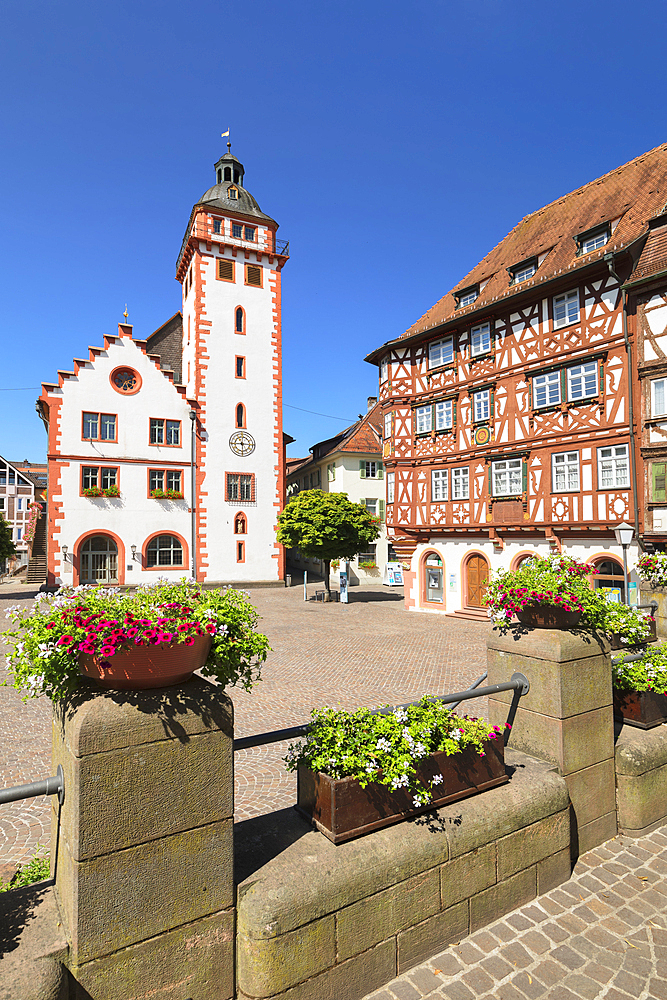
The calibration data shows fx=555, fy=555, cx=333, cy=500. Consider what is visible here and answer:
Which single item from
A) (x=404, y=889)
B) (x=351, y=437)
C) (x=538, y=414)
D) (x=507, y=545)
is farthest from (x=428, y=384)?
(x=404, y=889)

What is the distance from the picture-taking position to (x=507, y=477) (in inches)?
823

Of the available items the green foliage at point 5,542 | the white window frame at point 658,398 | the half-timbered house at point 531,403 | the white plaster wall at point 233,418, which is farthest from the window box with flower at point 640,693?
the white plaster wall at point 233,418

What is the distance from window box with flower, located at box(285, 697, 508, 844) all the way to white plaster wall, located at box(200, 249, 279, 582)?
30997 mm

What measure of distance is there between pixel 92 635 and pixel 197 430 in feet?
107

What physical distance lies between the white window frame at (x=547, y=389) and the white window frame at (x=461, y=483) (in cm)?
376

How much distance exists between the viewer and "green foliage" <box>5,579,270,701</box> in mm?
2168

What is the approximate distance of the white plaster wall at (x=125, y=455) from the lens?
30266mm

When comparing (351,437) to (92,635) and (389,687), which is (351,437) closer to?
(389,687)

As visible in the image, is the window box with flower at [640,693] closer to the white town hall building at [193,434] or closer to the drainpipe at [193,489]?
the white town hall building at [193,434]

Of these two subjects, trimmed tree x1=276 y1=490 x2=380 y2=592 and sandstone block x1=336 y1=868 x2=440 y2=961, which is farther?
trimmed tree x1=276 y1=490 x2=380 y2=592

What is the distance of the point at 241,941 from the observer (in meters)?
2.45

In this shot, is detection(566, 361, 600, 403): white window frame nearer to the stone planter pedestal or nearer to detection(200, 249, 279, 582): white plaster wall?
the stone planter pedestal

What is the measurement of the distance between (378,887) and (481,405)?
68.4 ft

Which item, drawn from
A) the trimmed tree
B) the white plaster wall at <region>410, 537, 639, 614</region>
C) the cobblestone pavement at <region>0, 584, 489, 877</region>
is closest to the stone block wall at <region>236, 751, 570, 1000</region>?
the cobblestone pavement at <region>0, 584, 489, 877</region>
